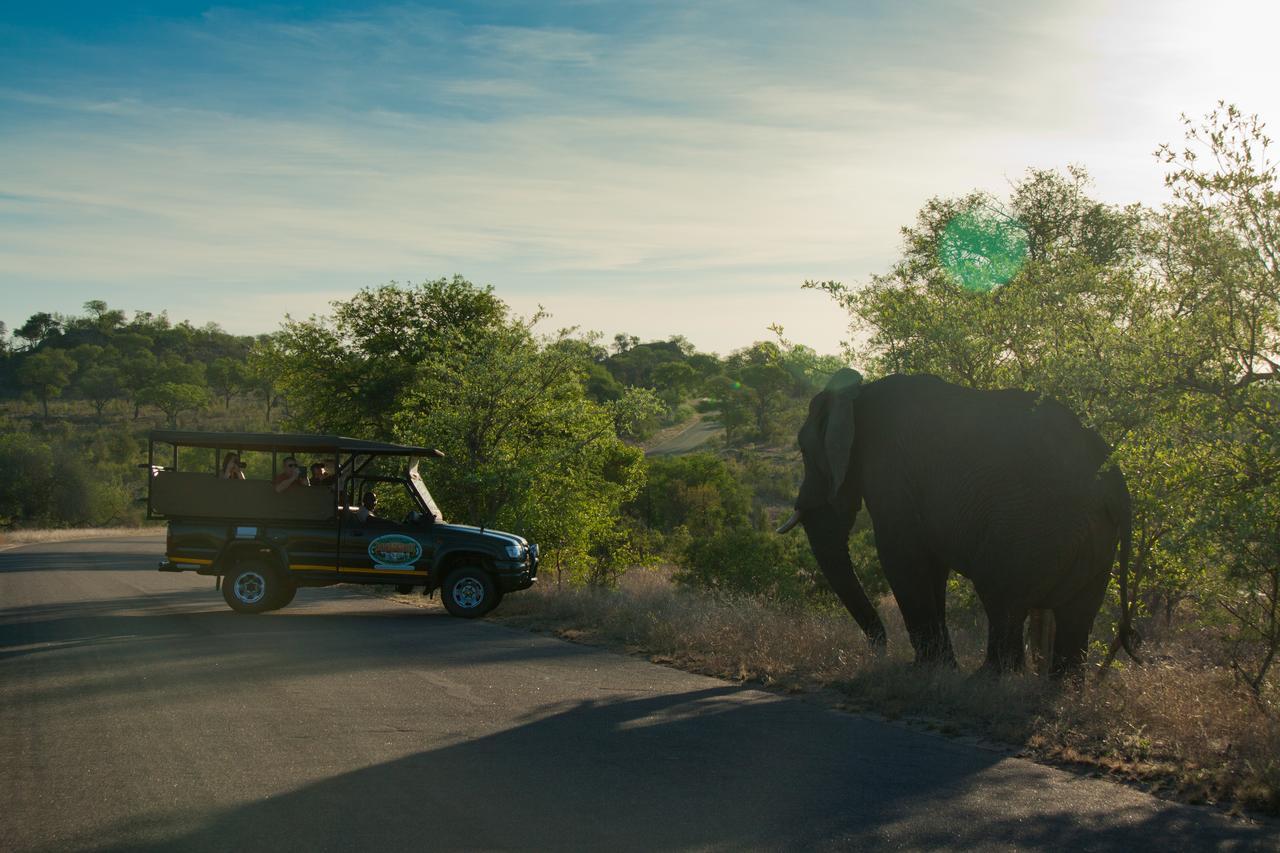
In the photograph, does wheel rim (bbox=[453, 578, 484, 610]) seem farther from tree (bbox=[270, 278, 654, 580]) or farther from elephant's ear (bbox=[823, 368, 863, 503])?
elephant's ear (bbox=[823, 368, 863, 503])

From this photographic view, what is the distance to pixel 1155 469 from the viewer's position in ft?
31.6

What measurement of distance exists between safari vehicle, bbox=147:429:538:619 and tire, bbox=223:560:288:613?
0.02 meters

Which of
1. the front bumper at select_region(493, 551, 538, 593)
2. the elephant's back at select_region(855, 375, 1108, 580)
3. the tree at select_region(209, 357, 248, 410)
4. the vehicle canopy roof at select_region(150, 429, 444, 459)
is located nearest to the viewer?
the elephant's back at select_region(855, 375, 1108, 580)

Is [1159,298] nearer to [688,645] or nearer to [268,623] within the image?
[688,645]

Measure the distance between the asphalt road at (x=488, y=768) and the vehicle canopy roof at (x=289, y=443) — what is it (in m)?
4.64

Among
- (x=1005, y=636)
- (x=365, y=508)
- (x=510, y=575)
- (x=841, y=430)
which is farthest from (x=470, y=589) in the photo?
(x=1005, y=636)

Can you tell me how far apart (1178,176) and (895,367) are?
219 inches

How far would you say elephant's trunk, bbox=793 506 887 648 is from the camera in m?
12.5

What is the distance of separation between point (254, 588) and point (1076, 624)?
12114mm

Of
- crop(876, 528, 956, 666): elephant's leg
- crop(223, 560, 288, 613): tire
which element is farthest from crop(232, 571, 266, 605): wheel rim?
crop(876, 528, 956, 666): elephant's leg

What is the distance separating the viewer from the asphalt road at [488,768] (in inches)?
235

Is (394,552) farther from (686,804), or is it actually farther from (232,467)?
(686,804)

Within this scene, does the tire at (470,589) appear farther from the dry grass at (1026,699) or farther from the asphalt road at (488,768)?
the asphalt road at (488,768)

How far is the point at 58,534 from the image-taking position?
59.1 m
